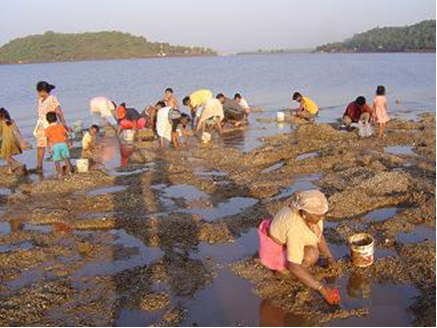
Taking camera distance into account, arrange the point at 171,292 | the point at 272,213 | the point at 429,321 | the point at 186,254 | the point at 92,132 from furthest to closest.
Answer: the point at 92,132 → the point at 272,213 → the point at 186,254 → the point at 171,292 → the point at 429,321

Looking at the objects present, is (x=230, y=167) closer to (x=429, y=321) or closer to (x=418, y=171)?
(x=418, y=171)

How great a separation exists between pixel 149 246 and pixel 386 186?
13.1 ft

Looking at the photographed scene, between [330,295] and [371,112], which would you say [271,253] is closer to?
[330,295]

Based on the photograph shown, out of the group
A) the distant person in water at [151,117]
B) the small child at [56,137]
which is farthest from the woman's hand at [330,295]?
the distant person in water at [151,117]

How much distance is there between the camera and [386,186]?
8.08m

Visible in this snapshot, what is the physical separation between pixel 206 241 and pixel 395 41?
433 ft

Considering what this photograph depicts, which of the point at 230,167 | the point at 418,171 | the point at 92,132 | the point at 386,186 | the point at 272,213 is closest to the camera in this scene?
the point at 272,213

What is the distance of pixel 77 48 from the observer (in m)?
118

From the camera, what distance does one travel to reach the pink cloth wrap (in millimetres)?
5129

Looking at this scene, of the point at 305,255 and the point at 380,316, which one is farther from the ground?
the point at 305,255

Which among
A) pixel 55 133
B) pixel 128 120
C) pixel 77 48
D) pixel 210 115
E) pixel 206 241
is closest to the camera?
pixel 206 241

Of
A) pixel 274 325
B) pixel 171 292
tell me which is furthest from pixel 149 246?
pixel 274 325

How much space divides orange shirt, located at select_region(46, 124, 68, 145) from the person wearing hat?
614 cm

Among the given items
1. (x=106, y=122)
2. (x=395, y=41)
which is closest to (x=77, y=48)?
(x=395, y=41)
